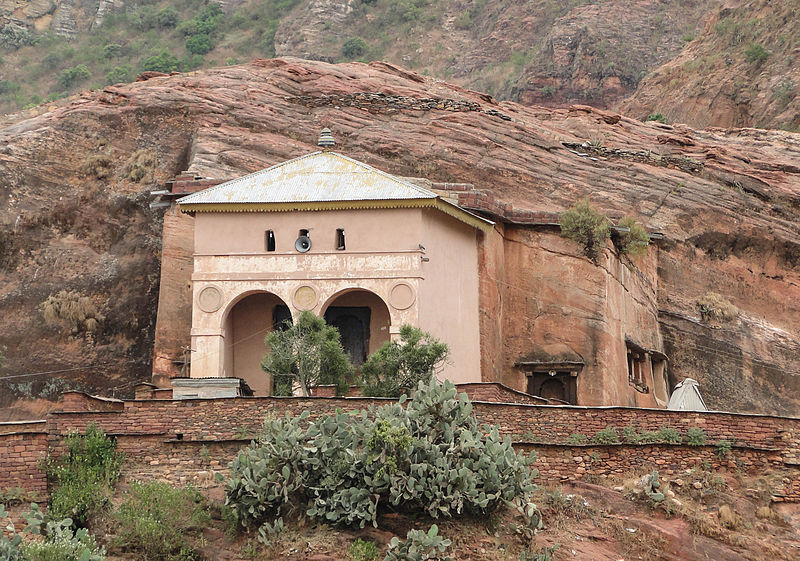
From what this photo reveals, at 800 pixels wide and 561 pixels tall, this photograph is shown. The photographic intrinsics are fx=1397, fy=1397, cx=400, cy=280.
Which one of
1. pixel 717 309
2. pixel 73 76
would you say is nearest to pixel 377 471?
pixel 717 309

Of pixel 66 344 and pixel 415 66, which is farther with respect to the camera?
pixel 415 66

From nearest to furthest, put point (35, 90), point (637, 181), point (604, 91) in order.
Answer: point (637, 181) < point (604, 91) < point (35, 90)

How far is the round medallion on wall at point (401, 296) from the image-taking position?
35.4 m

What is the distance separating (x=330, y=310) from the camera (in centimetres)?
3700

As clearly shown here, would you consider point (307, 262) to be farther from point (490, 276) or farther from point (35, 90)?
point (35, 90)

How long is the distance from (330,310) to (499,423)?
32.6ft

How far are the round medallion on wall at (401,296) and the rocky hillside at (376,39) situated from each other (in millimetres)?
56098

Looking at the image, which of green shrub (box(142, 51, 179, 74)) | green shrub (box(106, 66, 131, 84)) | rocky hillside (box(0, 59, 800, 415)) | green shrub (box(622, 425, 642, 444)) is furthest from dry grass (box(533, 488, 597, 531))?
green shrub (box(106, 66, 131, 84))

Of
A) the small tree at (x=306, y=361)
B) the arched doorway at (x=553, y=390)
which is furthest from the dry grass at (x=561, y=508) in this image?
the arched doorway at (x=553, y=390)

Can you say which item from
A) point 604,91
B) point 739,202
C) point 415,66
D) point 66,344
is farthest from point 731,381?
point 415,66

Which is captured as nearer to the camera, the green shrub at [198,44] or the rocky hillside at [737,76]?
the rocky hillside at [737,76]

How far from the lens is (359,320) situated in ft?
122

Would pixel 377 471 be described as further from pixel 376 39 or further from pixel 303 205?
pixel 376 39

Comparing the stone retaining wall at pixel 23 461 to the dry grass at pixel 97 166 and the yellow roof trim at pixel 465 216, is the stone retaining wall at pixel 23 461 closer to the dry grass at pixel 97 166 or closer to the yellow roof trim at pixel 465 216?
the yellow roof trim at pixel 465 216
